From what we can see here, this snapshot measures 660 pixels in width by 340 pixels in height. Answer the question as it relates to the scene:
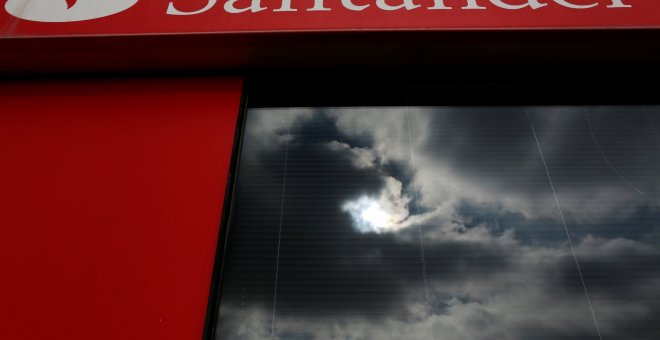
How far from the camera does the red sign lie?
2795 mm

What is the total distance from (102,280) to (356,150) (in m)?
1.58

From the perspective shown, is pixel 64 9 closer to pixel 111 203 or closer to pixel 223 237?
pixel 111 203

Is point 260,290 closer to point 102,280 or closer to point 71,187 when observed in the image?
point 102,280

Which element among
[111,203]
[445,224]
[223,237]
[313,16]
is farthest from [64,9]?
[445,224]

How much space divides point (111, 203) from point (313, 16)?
5.59 feet

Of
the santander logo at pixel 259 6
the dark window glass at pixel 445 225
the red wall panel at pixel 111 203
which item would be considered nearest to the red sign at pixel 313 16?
the santander logo at pixel 259 6

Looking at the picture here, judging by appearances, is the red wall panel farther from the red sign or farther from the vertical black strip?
the red sign

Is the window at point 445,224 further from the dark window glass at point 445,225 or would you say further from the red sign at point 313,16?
the red sign at point 313,16

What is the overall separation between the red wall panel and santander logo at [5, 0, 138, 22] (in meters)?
0.44

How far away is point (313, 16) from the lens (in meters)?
2.91

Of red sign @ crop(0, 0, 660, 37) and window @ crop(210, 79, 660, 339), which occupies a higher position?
red sign @ crop(0, 0, 660, 37)

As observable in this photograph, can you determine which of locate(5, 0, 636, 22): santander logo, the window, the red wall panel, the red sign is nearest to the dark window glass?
the window

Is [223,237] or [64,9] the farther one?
[64,9]

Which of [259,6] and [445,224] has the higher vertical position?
[259,6]
